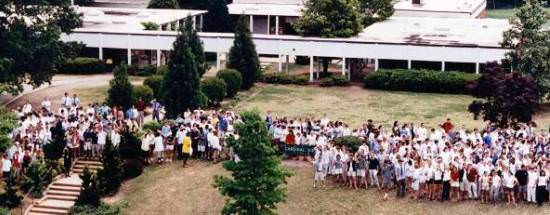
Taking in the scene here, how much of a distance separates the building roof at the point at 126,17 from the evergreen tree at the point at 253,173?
3205 centimetres

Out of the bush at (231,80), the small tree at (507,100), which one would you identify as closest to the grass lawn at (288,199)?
the small tree at (507,100)

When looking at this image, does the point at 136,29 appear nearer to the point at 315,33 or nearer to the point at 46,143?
the point at 315,33

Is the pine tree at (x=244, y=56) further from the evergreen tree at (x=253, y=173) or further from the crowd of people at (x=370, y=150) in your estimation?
the evergreen tree at (x=253, y=173)

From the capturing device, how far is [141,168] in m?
36.4

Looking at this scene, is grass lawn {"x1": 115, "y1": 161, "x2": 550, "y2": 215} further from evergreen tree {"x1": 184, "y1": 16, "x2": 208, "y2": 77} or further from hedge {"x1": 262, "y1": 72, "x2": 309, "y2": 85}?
hedge {"x1": 262, "y1": 72, "x2": 309, "y2": 85}

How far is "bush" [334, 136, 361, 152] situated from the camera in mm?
35125

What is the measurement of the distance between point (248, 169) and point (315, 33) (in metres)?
29.7

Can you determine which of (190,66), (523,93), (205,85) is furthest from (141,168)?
(523,93)

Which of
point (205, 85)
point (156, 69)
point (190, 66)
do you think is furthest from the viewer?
point (156, 69)

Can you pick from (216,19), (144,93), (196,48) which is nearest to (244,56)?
(196,48)

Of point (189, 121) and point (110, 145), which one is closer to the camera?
point (110, 145)

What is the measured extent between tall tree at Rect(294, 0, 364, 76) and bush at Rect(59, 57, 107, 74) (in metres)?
11.9

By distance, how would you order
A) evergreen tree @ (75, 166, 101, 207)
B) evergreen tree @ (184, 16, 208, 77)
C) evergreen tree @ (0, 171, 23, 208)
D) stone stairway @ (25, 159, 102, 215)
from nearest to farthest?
evergreen tree @ (75, 166, 101, 207) → evergreen tree @ (0, 171, 23, 208) → stone stairway @ (25, 159, 102, 215) → evergreen tree @ (184, 16, 208, 77)

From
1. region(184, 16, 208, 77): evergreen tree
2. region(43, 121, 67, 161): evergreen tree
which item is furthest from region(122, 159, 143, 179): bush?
region(184, 16, 208, 77): evergreen tree
